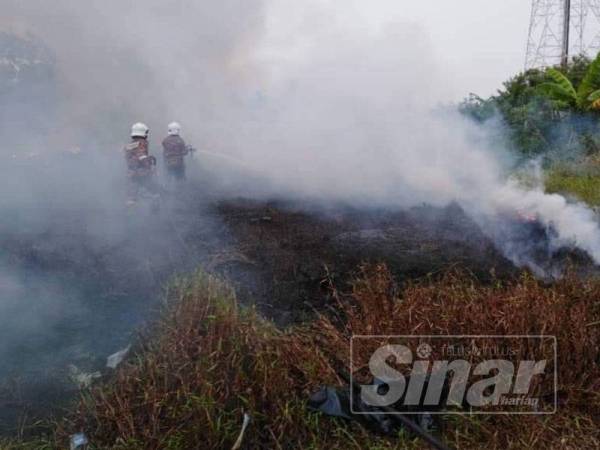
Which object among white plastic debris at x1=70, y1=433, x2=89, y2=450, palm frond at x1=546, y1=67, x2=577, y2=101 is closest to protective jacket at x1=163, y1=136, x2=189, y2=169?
white plastic debris at x1=70, y1=433, x2=89, y2=450

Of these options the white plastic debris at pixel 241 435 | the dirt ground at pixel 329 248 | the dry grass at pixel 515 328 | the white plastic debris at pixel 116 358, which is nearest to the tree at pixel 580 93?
the dirt ground at pixel 329 248

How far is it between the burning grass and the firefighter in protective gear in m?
6.13

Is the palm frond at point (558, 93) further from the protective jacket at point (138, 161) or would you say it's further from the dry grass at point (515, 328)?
the dry grass at point (515, 328)

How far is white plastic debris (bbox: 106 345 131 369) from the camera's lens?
4840 mm

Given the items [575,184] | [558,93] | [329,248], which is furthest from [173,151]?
[558,93]

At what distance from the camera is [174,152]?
35.6 feet

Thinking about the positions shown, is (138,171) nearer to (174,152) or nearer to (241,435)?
(174,152)

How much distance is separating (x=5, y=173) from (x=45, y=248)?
4650 mm

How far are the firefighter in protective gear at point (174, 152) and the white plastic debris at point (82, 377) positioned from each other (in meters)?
6.55

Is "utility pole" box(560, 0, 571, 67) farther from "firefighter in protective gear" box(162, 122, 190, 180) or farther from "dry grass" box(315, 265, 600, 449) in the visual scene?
"dry grass" box(315, 265, 600, 449)

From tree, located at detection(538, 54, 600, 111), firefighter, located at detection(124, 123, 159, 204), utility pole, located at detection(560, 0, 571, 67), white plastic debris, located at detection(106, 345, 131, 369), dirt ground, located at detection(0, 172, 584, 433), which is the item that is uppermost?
utility pole, located at detection(560, 0, 571, 67)

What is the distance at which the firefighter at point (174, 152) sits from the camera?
10.8 metres

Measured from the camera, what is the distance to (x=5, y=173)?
1115 cm

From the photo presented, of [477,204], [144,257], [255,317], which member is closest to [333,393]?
[255,317]
